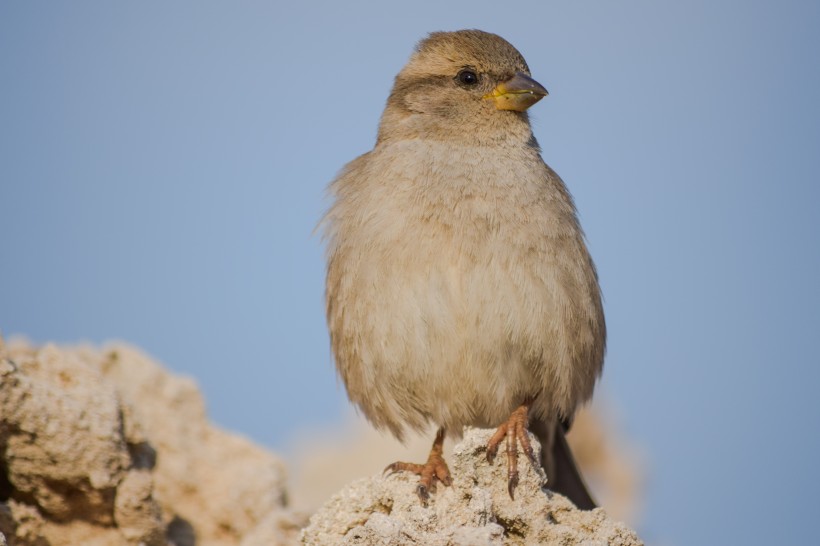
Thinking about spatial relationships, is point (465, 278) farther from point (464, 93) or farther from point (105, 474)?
point (105, 474)

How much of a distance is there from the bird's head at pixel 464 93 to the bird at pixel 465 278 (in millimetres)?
10

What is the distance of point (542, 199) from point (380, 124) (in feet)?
4.19

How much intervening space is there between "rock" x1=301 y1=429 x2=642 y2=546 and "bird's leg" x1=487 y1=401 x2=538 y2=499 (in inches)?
1.2

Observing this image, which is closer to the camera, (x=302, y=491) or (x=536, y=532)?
(x=536, y=532)

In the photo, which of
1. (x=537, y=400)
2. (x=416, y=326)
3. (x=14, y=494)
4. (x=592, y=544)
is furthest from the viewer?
(x=537, y=400)

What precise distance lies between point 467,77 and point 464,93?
111 mm

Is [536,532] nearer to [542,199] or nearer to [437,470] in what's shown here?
[437,470]

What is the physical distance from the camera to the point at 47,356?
5.36 metres

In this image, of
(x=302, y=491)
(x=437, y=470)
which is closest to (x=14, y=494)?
(x=437, y=470)

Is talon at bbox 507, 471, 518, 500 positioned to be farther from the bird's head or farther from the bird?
the bird's head

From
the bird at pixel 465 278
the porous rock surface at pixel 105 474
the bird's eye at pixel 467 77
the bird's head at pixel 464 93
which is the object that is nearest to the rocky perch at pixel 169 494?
the porous rock surface at pixel 105 474

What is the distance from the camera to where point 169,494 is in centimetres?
591

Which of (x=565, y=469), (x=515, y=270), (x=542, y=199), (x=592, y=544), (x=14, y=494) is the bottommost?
(x=592, y=544)

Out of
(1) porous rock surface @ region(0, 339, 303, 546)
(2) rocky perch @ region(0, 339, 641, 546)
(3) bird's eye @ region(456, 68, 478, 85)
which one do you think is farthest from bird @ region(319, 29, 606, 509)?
(1) porous rock surface @ region(0, 339, 303, 546)
